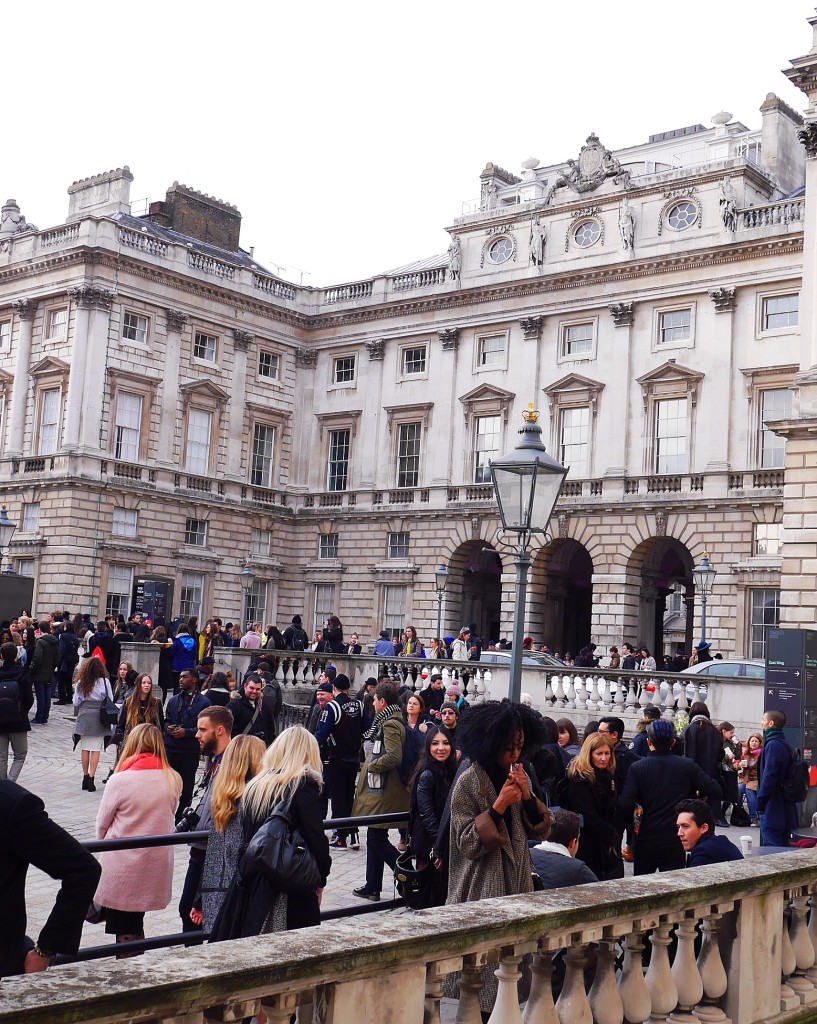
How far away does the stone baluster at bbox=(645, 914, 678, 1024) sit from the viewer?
533 centimetres

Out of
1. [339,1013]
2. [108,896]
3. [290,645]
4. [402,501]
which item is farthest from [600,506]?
[339,1013]

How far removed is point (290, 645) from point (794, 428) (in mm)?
14974

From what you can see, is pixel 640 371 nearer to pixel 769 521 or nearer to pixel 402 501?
pixel 769 521

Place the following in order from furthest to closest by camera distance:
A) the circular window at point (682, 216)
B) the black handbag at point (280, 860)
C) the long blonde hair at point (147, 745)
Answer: the circular window at point (682, 216), the long blonde hair at point (147, 745), the black handbag at point (280, 860)

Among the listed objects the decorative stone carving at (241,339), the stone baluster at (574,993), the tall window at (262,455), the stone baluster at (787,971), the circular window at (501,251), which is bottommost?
the stone baluster at (787,971)

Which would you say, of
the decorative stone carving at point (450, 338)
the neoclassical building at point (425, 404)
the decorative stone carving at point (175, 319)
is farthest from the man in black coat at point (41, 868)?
the decorative stone carving at point (450, 338)

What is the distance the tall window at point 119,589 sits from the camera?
39719mm

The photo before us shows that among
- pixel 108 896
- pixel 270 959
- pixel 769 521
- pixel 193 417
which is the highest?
pixel 193 417

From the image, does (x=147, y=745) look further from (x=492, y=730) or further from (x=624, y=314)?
(x=624, y=314)

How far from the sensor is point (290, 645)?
3378 centimetres

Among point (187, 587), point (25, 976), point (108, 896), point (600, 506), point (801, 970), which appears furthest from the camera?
point (187, 587)

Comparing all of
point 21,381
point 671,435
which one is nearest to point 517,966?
point 671,435

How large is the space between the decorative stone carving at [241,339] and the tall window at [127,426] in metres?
4.49

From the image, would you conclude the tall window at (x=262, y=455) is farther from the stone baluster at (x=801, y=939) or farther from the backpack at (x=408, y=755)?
the stone baluster at (x=801, y=939)
